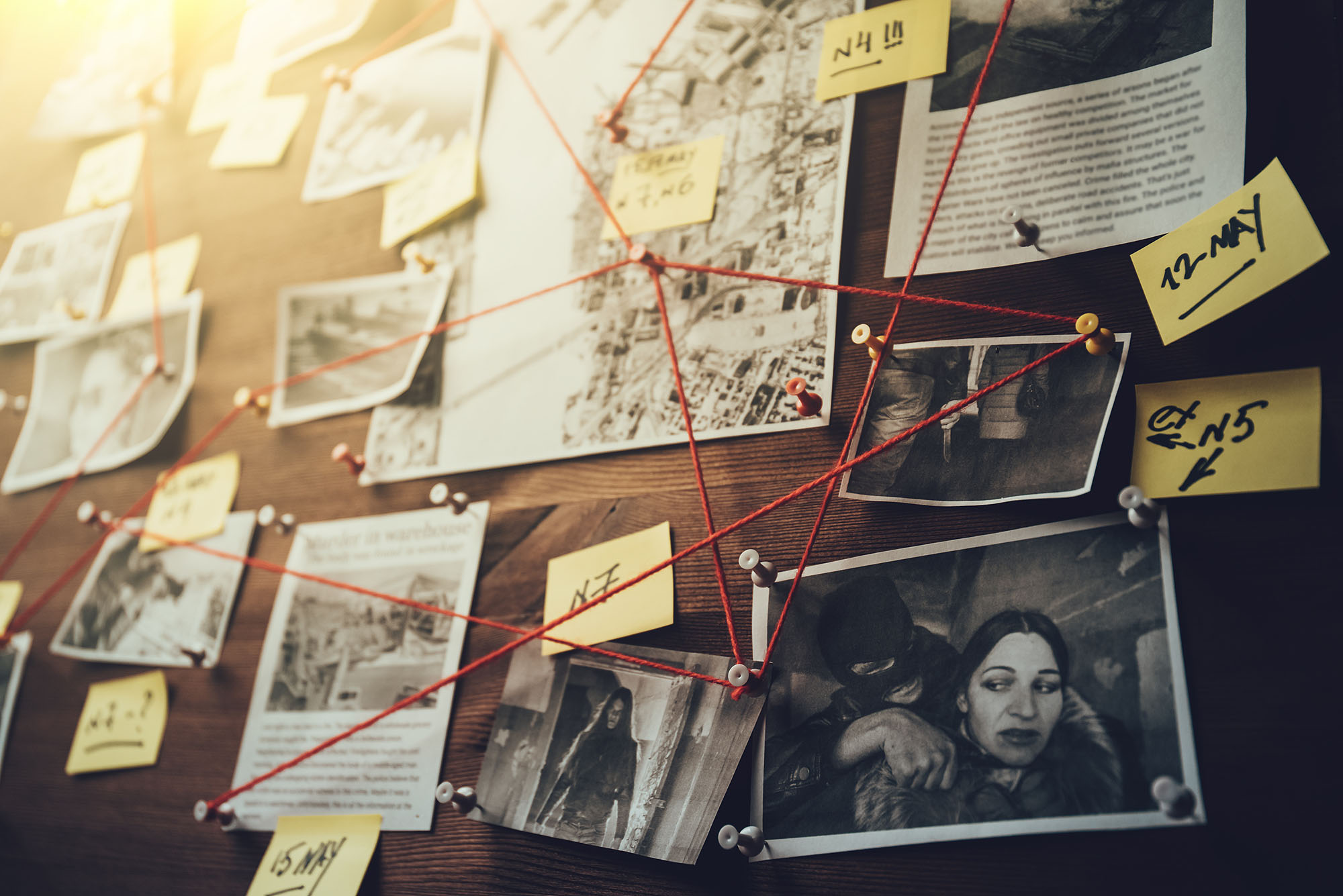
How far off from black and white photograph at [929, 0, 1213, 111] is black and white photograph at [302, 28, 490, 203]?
1.60 feet

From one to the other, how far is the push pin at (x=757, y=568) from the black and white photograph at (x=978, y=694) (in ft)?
0.08

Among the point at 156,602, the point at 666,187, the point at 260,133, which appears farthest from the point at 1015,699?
the point at 260,133

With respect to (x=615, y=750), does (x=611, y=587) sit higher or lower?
higher

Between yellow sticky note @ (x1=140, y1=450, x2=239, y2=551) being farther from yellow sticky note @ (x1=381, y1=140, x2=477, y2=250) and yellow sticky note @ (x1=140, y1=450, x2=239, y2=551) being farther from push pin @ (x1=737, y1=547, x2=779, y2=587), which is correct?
push pin @ (x1=737, y1=547, x2=779, y2=587)

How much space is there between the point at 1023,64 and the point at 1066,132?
0.07 metres

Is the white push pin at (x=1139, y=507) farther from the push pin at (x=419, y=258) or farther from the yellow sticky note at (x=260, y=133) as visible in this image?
the yellow sticky note at (x=260, y=133)

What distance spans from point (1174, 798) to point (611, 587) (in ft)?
1.23

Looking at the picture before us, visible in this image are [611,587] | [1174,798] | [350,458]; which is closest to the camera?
[1174,798]

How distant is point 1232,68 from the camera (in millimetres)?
517

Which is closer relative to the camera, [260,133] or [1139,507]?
[1139,507]

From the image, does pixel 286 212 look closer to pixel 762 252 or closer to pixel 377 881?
pixel 762 252

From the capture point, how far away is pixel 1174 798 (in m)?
0.40

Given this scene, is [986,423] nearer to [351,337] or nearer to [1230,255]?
[1230,255]

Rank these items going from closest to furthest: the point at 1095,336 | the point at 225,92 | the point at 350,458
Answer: the point at 1095,336 → the point at 350,458 → the point at 225,92
